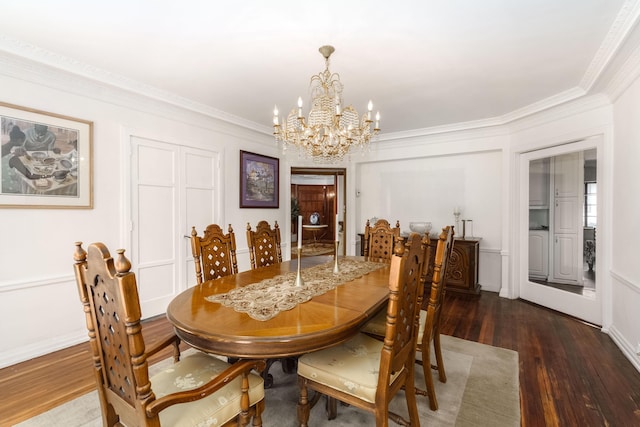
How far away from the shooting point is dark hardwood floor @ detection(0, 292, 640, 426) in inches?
74.2

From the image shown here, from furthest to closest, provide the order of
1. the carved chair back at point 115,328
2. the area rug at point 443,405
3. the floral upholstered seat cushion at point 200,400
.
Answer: the area rug at point 443,405, the floral upholstered seat cushion at point 200,400, the carved chair back at point 115,328

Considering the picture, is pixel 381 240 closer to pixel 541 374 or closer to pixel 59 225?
pixel 541 374

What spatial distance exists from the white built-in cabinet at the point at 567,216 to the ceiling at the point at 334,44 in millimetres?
791

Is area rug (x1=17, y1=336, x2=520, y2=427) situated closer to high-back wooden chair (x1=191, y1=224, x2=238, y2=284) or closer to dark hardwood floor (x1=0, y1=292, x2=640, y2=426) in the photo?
dark hardwood floor (x1=0, y1=292, x2=640, y2=426)

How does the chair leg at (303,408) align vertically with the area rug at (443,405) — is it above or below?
above

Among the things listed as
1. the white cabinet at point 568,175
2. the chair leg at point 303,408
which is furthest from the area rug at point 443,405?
the white cabinet at point 568,175

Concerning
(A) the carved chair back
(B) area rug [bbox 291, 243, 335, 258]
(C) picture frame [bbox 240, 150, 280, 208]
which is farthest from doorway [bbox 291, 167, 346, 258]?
(A) the carved chair back

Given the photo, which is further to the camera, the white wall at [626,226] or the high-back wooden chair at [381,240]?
the high-back wooden chair at [381,240]

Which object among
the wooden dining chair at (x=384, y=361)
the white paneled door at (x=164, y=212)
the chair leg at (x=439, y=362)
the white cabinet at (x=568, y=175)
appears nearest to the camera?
the wooden dining chair at (x=384, y=361)

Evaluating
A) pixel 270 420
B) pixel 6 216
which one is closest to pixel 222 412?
pixel 270 420

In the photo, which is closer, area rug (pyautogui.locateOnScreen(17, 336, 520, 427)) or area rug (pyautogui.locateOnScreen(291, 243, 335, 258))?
area rug (pyautogui.locateOnScreen(17, 336, 520, 427))

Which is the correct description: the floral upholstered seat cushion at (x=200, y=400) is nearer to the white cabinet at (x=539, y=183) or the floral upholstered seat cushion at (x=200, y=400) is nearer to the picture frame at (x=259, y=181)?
the picture frame at (x=259, y=181)

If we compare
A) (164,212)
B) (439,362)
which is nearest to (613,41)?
(439,362)

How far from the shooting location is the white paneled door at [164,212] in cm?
329
